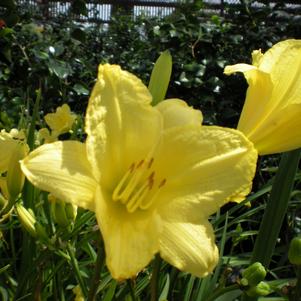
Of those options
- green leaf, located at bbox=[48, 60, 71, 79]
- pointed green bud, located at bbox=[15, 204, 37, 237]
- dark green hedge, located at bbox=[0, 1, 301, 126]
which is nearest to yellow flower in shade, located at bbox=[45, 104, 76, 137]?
pointed green bud, located at bbox=[15, 204, 37, 237]

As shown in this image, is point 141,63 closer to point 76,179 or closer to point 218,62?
point 218,62

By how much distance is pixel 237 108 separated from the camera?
2463 millimetres

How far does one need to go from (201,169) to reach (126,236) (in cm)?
10

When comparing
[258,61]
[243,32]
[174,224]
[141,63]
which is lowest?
[141,63]

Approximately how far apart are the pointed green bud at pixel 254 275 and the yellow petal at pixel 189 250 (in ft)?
0.41

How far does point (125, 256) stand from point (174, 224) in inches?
2.8

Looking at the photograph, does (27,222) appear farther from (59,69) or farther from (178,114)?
(59,69)

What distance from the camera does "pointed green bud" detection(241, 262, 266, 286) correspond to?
568mm

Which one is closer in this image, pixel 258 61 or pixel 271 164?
pixel 258 61

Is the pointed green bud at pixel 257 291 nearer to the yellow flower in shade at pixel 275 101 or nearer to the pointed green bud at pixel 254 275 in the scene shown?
the pointed green bud at pixel 254 275

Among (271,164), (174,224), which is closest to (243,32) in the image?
(271,164)

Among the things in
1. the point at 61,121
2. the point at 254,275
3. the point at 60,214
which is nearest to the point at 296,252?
the point at 254,275

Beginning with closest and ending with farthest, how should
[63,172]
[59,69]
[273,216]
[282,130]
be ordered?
[63,172], [282,130], [273,216], [59,69]

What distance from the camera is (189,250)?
1.48ft
